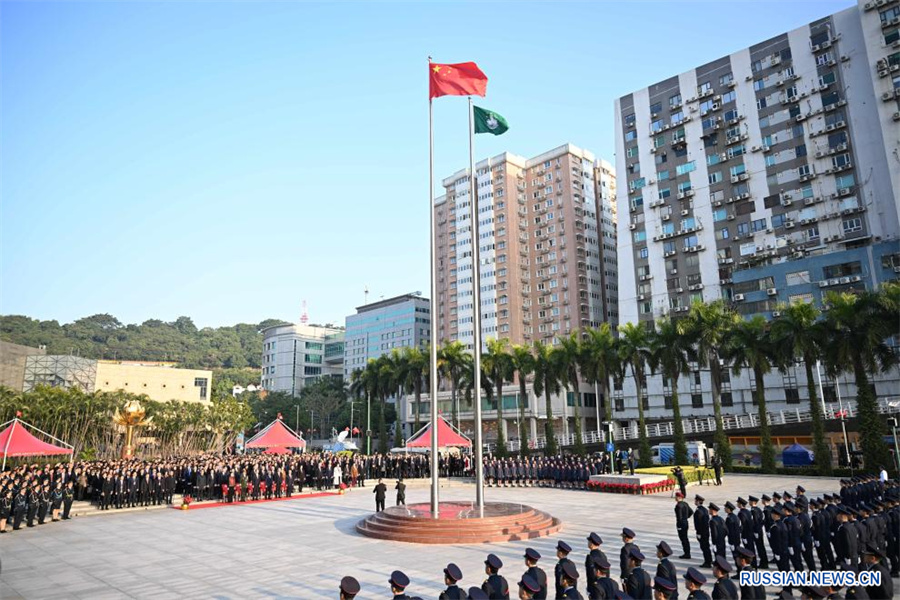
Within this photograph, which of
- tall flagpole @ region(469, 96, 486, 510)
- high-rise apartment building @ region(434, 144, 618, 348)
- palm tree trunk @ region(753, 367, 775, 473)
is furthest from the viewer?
high-rise apartment building @ region(434, 144, 618, 348)

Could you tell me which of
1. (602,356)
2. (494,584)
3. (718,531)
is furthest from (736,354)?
(494,584)

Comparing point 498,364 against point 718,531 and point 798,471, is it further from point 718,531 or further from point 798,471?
point 718,531

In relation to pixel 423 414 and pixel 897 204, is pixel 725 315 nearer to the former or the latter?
pixel 897 204

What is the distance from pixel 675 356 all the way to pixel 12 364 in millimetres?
68870

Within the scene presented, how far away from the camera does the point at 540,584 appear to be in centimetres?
795

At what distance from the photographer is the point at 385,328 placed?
119 meters

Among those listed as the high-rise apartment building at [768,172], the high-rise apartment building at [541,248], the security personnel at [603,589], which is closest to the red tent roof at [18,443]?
the security personnel at [603,589]

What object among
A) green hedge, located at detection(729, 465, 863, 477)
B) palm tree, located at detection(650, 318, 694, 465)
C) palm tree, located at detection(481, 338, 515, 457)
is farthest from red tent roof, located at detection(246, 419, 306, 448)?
green hedge, located at detection(729, 465, 863, 477)

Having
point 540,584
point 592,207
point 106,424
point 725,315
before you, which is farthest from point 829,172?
point 106,424

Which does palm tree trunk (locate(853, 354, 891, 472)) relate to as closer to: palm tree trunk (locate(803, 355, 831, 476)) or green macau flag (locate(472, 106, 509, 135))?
palm tree trunk (locate(803, 355, 831, 476))

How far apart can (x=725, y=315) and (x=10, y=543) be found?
39.4 m

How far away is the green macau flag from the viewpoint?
19.5 metres

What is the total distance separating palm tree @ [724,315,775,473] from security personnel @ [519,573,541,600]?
3439 cm

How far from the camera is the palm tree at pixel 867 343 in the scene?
31.0 m
